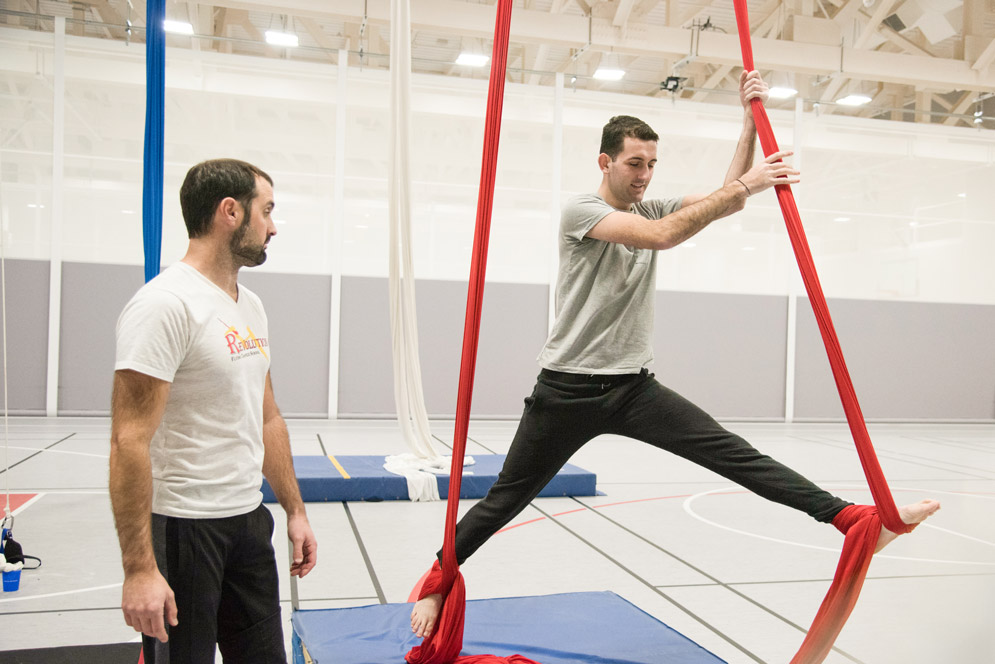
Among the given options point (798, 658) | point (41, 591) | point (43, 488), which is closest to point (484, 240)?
point (798, 658)

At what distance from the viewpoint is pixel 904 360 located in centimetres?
1056

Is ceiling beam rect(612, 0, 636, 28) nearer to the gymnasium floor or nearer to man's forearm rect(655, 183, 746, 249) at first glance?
the gymnasium floor

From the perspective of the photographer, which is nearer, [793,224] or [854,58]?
[793,224]

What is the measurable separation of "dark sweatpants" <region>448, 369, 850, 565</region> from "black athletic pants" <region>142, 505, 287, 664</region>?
752 mm

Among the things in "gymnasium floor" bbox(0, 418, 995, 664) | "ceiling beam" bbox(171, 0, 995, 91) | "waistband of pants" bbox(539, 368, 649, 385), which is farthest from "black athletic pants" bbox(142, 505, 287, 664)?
"ceiling beam" bbox(171, 0, 995, 91)

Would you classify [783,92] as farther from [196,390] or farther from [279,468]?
[196,390]

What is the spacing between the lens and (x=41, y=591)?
10.6 ft

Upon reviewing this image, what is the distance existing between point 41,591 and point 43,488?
2083 millimetres

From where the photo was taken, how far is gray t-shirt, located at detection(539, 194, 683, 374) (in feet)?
8.55

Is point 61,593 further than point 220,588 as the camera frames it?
Yes

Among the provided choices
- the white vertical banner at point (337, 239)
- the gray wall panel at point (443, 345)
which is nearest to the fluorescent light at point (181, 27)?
the white vertical banner at point (337, 239)

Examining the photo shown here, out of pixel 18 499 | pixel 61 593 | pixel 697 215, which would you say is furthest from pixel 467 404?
pixel 18 499

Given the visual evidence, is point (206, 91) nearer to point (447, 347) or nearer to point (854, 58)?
point (447, 347)

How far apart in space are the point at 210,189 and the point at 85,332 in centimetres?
770
